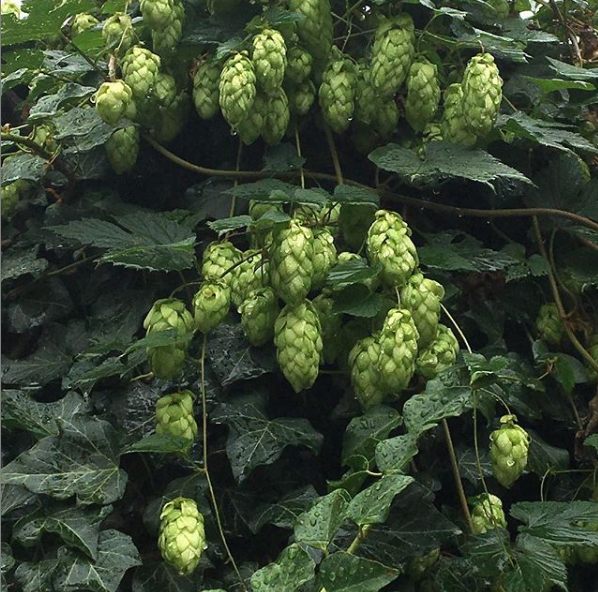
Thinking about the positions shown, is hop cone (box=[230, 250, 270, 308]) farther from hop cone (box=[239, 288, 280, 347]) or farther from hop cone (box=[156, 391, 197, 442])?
hop cone (box=[156, 391, 197, 442])

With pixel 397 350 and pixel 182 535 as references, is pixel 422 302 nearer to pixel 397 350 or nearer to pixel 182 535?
pixel 397 350

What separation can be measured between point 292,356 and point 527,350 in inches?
19.6

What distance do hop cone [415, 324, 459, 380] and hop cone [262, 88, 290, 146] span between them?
38cm

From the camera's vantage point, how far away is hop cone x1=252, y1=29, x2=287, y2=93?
1088mm

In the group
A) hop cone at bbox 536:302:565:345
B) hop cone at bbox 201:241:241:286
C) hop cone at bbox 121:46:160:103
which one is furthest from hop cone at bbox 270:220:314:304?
hop cone at bbox 536:302:565:345

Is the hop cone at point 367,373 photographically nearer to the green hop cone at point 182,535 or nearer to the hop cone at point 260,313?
the hop cone at point 260,313

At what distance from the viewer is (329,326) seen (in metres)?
1.04

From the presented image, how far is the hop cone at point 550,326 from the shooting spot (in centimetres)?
124

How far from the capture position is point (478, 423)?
1.17 meters

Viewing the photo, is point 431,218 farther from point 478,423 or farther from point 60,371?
point 60,371

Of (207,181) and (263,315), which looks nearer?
(263,315)

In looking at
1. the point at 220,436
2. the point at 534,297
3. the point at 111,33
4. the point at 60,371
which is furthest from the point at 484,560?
the point at 111,33

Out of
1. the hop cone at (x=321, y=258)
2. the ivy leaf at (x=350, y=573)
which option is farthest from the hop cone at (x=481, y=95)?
the ivy leaf at (x=350, y=573)

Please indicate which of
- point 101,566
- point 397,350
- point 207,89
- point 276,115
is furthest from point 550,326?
point 101,566
